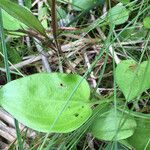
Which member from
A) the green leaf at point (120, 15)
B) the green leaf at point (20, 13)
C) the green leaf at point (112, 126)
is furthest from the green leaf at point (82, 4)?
the green leaf at point (112, 126)

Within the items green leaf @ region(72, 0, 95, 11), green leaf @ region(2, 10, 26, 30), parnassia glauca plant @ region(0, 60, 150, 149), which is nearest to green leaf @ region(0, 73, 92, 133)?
parnassia glauca plant @ region(0, 60, 150, 149)

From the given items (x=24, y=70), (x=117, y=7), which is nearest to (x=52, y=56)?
(x=24, y=70)

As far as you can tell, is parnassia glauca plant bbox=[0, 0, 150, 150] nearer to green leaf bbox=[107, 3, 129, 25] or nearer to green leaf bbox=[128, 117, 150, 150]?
green leaf bbox=[128, 117, 150, 150]

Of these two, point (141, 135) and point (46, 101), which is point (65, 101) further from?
point (141, 135)

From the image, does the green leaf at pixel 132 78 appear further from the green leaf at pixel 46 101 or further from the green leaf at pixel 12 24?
the green leaf at pixel 12 24

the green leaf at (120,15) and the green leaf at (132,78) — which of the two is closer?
the green leaf at (132,78)
